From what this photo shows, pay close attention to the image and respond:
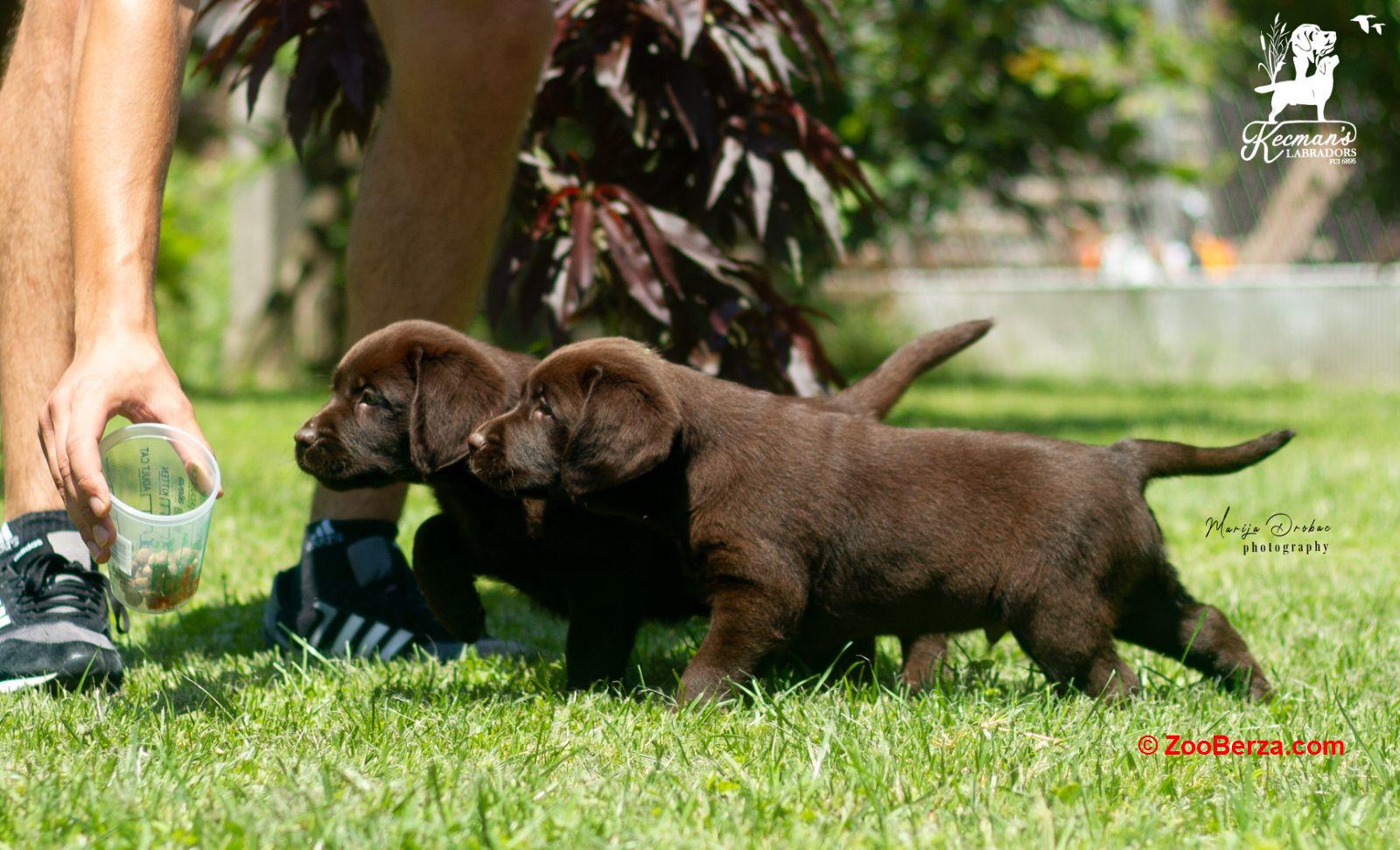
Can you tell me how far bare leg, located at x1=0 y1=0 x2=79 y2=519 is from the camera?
2.60m

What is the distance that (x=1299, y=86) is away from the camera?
653cm

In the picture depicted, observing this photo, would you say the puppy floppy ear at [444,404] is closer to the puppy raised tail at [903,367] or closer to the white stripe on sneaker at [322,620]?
the white stripe on sneaker at [322,620]

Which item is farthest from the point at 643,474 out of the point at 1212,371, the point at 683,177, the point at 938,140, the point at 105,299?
the point at 1212,371

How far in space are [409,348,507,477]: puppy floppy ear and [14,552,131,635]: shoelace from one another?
1.94ft

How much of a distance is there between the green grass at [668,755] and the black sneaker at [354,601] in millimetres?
109

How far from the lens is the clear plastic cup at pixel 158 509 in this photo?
1934 millimetres

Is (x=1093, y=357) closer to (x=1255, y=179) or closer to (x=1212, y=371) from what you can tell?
(x=1212, y=371)

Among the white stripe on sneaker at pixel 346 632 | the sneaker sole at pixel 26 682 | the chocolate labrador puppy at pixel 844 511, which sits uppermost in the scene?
the chocolate labrador puppy at pixel 844 511

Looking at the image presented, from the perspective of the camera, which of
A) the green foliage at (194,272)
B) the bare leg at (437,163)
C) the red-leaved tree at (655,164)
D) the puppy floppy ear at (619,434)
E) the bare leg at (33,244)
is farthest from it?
the green foliage at (194,272)

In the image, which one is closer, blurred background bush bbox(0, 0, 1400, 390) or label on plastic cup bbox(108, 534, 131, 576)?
label on plastic cup bbox(108, 534, 131, 576)

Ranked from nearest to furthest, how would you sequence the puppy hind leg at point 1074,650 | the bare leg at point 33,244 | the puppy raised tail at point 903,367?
the puppy hind leg at point 1074,650 → the bare leg at point 33,244 → the puppy raised tail at point 903,367
